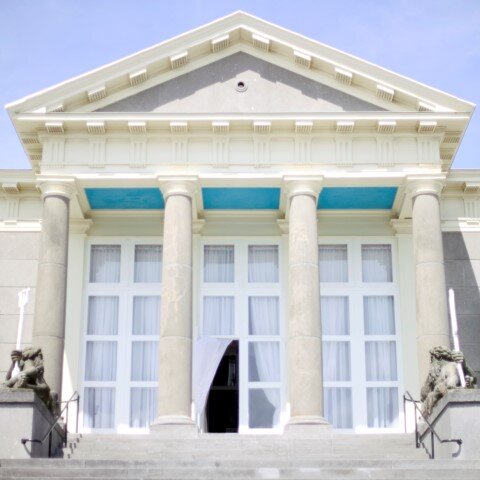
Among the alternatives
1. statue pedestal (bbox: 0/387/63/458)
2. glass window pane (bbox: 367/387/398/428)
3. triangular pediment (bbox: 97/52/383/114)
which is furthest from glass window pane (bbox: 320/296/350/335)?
statue pedestal (bbox: 0/387/63/458)

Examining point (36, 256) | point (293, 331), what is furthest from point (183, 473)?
point (36, 256)

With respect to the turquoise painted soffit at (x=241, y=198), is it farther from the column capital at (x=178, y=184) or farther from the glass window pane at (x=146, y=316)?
the glass window pane at (x=146, y=316)

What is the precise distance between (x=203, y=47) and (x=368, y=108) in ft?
14.7

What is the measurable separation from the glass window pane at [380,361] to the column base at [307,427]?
16.0ft

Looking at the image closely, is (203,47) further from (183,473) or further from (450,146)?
(183,473)

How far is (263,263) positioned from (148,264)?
322 centimetres

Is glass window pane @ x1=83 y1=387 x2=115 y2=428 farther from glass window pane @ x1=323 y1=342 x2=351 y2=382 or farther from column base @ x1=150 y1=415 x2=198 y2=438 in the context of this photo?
glass window pane @ x1=323 y1=342 x2=351 y2=382

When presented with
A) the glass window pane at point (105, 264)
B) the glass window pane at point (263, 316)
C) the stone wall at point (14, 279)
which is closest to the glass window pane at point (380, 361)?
the glass window pane at point (263, 316)

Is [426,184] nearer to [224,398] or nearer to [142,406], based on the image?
[142,406]

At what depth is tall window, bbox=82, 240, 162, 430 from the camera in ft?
91.9

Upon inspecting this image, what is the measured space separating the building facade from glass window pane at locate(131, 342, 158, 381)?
41 millimetres

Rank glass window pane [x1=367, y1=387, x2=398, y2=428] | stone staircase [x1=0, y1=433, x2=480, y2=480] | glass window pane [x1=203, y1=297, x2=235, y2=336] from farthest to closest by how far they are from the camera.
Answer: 1. glass window pane [x1=203, y1=297, x2=235, y2=336]
2. glass window pane [x1=367, y1=387, x2=398, y2=428]
3. stone staircase [x1=0, y1=433, x2=480, y2=480]

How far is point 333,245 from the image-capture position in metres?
29.5

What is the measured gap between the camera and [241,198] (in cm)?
2811
